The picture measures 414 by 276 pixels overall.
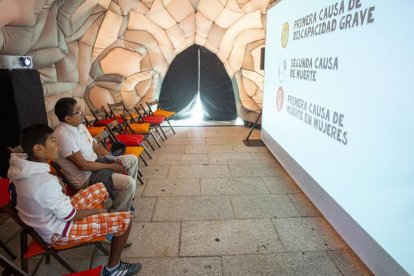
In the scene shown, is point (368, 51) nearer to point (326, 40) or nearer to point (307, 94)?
point (326, 40)

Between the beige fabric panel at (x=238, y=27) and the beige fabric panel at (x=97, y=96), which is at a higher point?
the beige fabric panel at (x=238, y=27)

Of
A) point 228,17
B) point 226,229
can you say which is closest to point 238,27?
point 228,17

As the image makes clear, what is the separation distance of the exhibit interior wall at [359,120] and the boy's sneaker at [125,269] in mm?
1614

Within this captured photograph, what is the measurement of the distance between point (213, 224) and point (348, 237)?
1.13m

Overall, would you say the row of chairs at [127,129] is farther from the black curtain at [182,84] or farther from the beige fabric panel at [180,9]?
the beige fabric panel at [180,9]

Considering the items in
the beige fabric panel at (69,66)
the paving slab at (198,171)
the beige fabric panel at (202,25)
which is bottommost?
the paving slab at (198,171)

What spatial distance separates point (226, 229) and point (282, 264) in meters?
0.60

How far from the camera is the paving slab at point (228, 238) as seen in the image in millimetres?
2229

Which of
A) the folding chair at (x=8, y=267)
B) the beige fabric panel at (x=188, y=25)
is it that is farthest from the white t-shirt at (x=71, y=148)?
the beige fabric panel at (x=188, y=25)

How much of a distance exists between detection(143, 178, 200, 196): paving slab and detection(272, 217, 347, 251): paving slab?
3.54ft

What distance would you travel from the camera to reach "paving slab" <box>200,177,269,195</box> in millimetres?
3248

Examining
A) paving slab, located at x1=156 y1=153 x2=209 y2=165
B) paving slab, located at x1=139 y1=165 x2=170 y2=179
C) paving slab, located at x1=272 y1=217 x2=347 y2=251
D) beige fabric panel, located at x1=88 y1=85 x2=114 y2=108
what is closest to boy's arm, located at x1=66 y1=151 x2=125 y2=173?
paving slab, located at x1=139 y1=165 x2=170 y2=179

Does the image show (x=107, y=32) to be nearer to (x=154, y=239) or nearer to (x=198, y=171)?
(x=198, y=171)

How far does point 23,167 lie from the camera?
4.86 ft
